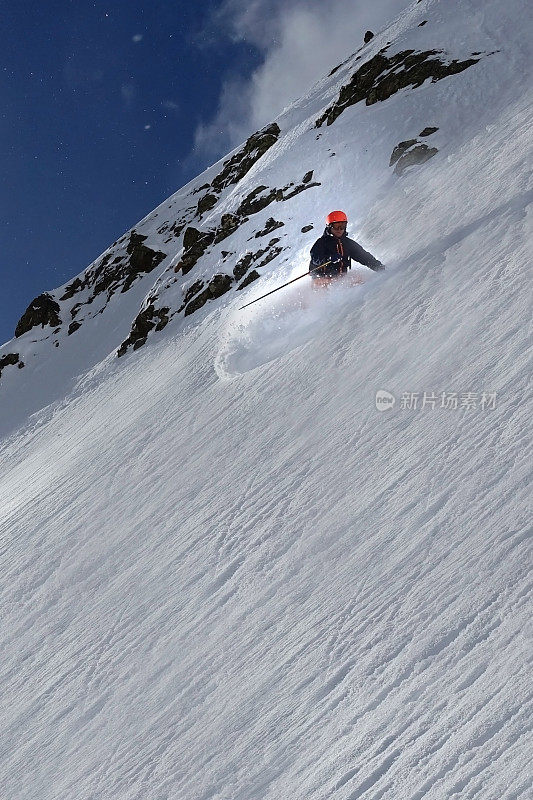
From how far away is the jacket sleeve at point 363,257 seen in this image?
8836 millimetres

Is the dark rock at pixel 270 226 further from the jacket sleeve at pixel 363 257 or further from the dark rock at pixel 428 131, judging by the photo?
the jacket sleeve at pixel 363 257

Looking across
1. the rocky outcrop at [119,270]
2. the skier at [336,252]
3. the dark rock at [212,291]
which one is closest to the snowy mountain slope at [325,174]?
Result: the dark rock at [212,291]

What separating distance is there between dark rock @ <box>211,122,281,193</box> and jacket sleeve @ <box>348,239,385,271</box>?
2049 cm

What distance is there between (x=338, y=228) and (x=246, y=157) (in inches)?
928

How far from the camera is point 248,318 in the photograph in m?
11.7

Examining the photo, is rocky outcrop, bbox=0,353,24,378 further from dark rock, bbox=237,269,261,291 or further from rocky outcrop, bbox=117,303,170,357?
dark rock, bbox=237,269,261,291

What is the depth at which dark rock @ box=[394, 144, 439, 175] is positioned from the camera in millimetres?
13257

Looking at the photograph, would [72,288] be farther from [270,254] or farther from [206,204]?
[270,254]

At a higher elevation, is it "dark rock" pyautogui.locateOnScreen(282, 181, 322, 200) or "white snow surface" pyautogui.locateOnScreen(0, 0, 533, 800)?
"dark rock" pyautogui.locateOnScreen(282, 181, 322, 200)

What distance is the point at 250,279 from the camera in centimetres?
1491

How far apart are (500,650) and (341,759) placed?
3.35ft

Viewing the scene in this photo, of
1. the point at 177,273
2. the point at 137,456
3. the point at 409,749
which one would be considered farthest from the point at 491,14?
the point at 409,749

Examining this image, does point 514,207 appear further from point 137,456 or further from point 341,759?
point 341,759

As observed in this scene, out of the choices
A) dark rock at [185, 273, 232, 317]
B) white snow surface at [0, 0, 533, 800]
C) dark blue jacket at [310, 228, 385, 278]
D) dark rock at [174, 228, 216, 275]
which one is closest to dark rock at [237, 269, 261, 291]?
dark rock at [185, 273, 232, 317]
